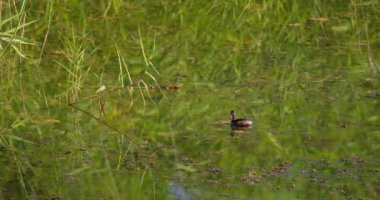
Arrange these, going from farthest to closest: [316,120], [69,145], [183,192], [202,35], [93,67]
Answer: [202,35] → [93,67] → [316,120] → [69,145] → [183,192]

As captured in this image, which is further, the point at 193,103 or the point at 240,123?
the point at 193,103

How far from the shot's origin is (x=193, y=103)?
441 cm

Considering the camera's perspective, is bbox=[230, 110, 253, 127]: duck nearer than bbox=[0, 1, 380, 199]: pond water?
No

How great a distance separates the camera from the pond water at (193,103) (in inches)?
138

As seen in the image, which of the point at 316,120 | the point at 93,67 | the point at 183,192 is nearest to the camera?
the point at 183,192

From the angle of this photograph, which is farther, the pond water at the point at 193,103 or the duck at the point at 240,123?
the duck at the point at 240,123

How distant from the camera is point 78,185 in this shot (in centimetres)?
343

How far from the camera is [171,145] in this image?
3877 millimetres

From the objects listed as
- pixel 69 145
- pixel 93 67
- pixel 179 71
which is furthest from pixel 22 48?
pixel 69 145

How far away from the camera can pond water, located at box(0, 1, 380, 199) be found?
3.50 metres

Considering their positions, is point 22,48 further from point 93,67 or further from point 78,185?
point 78,185

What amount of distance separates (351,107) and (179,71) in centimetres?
92

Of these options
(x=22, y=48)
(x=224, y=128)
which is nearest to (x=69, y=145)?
(x=224, y=128)

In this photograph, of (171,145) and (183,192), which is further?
(171,145)
